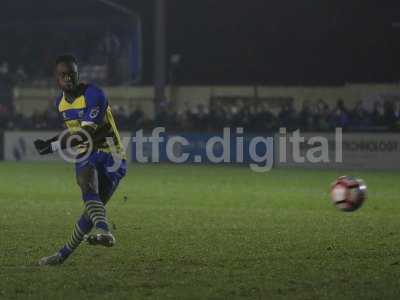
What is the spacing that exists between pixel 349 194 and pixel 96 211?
3272mm

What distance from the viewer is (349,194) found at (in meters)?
11.3

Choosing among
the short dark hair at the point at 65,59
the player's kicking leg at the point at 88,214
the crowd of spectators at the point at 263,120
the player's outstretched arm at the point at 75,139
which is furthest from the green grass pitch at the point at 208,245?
the crowd of spectators at the point at 263,120

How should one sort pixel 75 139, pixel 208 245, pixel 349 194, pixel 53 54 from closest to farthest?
pixel 75 139
pixel 349 194
pixel 208 245
pixel 53 54

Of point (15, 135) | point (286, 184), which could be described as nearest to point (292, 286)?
point (286, 184)

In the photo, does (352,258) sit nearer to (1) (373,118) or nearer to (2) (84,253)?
(2) (84,253)

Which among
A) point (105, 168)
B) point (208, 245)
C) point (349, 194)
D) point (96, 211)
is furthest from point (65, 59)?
point (349, 194)

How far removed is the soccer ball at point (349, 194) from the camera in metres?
11.2

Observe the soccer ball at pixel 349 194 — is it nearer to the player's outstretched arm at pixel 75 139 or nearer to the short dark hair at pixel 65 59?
the player's outstretched arm at pixel 75 139

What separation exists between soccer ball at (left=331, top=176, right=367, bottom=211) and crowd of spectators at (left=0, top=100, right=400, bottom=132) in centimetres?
1688

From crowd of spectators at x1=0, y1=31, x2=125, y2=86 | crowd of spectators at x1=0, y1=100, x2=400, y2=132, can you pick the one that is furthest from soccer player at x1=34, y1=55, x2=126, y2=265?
crowd of spectators at x1=0, y1=31, x2=125, y2=86

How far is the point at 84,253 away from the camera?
10805mm

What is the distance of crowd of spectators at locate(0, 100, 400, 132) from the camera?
94.5ft

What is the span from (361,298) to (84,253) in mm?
3900

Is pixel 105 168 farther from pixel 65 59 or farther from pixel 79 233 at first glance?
pixel 65 59
